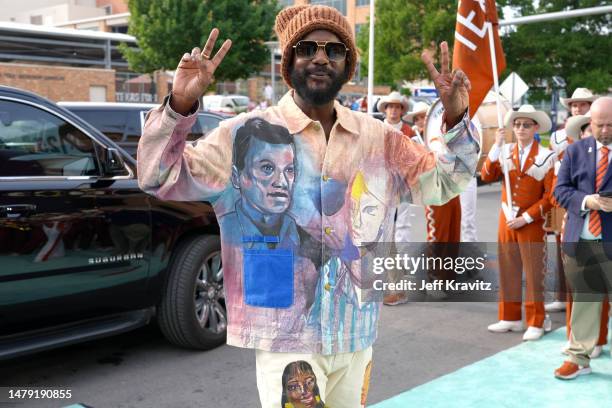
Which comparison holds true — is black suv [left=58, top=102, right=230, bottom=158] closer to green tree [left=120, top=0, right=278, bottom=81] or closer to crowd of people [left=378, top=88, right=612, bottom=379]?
crowd of people [left=378, top=88, right=612, bottom=379]

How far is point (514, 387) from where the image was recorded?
475 centimetres

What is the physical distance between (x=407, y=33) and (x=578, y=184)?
96.1ft

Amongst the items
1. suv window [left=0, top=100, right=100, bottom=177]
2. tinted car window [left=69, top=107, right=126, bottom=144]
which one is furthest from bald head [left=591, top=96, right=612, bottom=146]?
tinted car window [left=69, top=107, right=126, bottom=144]

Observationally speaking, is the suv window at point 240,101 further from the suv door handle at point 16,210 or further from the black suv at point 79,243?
the suv door handle at point 16,210

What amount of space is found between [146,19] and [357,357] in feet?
96.6

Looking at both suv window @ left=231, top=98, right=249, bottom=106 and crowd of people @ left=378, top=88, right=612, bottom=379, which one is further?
suv window @ left=231, top=98, right=249, bottom=106

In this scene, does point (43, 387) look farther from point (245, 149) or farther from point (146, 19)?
point (146, 19)

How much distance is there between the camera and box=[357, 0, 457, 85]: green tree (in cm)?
3138

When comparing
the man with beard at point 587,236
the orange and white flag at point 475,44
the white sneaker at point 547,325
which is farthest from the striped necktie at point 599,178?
the white sneaker at point 547,325

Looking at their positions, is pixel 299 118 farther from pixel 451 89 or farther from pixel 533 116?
pixel 533 116

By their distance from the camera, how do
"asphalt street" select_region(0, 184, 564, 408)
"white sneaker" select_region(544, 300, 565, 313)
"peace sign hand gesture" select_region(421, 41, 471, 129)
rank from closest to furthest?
1. "peace sign hand gesture" select_region(421, 41, 471, 129)
2. "asphalt street" select_region(0, 184, 564, 408)
3. "white sneaker" select_region(544, 300, 565, 313)

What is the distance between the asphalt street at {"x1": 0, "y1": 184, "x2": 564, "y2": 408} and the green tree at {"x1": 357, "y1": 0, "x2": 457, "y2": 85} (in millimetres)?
26624

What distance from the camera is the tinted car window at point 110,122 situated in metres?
7.21

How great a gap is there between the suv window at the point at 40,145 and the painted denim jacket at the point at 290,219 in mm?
2601
